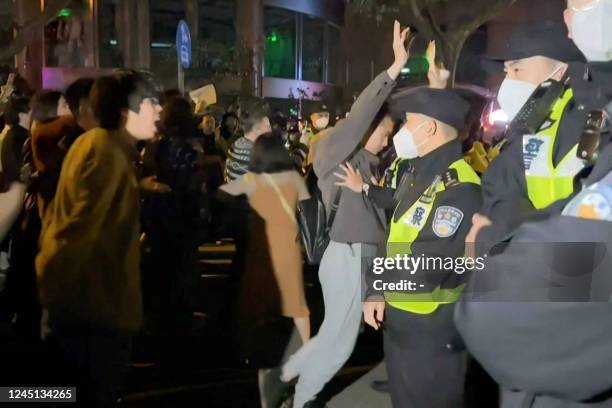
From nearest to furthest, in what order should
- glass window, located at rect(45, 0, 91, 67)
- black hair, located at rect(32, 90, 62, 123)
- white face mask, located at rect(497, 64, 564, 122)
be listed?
white face mask, located at rect(497, 64, 564, 122) → black hair, located at rect(32, 90, 62, 123) → glass window, located at rect(45, 0, 91, 67)

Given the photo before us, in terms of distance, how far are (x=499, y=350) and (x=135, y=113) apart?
2051mm

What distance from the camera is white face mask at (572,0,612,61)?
134 centimetres

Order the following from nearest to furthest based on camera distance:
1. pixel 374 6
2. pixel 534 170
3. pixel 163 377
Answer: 1. pixel 534 170
2. pixel 374 6
3. pixel 163 377

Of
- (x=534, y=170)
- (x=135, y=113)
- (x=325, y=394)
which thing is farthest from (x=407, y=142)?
(x=325, y=394)

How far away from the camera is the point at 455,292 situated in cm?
217

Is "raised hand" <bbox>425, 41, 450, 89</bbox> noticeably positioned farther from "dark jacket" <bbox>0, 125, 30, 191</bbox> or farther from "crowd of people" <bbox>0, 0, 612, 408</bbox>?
"dark jacket" <bbox>0, 125, 30, 191</bbox>

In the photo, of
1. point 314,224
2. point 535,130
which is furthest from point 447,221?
point 314,224

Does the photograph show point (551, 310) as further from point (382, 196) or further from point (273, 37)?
point (273, 37)

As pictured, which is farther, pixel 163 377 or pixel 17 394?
pixel 163 377

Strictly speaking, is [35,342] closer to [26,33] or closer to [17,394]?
[17,394]

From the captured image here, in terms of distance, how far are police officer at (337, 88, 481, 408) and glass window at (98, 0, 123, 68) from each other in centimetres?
1113

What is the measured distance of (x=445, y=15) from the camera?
11.4 feet

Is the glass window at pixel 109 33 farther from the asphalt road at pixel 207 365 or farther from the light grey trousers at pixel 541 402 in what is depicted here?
the light grey trousers at pixel 541 402

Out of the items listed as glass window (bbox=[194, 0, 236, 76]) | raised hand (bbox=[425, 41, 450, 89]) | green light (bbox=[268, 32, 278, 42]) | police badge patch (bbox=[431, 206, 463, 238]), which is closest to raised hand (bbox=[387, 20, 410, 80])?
raised hand (bbox=[425, 41, 450, 89])
